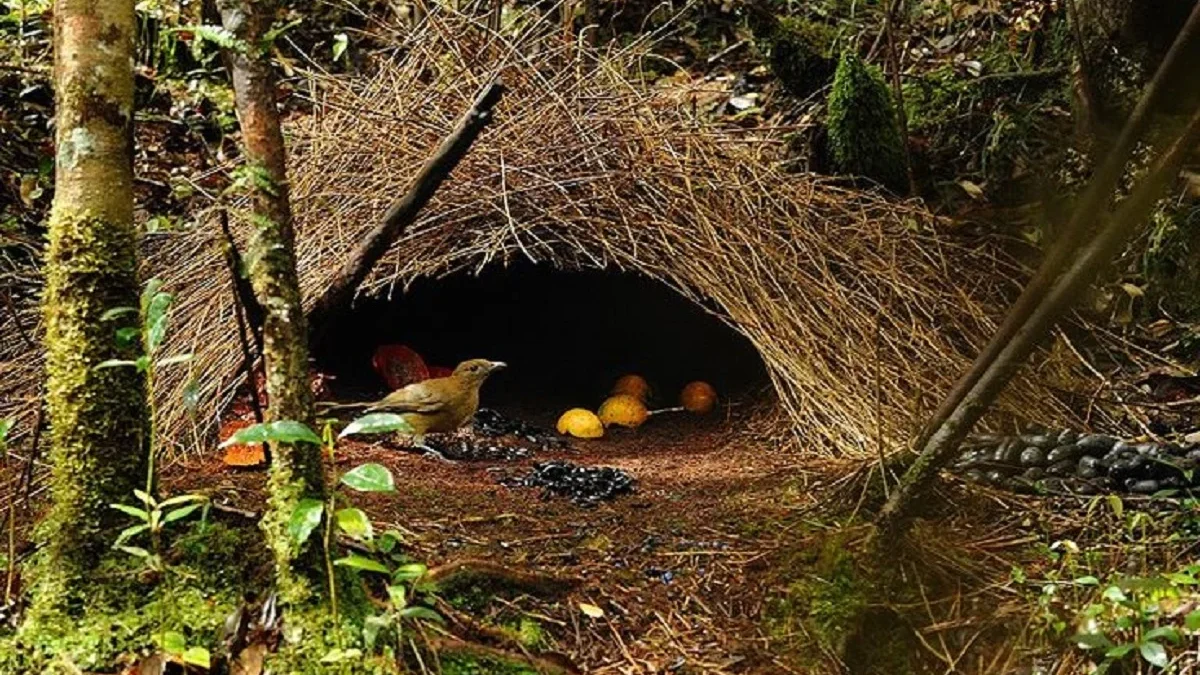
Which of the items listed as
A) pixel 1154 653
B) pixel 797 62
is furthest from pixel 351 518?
pixel 797 62

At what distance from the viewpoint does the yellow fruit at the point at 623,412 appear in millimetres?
3906

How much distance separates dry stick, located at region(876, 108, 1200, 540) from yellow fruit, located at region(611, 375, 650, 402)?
6.36 feet

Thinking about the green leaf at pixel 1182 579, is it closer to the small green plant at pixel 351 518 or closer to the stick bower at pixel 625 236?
the stick bower at pixel 625 236

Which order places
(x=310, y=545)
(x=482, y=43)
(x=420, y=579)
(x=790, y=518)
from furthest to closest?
(x=482, y=43), (x=790, y=518), (x=420, y=579), (x=310, y=545)

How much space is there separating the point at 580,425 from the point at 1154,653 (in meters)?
2.19

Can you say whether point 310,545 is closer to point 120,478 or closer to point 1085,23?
point 120,478

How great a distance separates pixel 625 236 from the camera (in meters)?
3.63

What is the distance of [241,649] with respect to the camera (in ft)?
5.92

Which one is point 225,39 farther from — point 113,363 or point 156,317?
point 113,363

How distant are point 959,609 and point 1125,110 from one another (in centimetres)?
227

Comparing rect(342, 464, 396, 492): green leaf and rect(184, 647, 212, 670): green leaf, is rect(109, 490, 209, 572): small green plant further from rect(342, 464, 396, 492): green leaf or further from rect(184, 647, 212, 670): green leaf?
rect(342, 464, 396, 492): green leaf

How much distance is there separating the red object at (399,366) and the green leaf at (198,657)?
84.8 inches

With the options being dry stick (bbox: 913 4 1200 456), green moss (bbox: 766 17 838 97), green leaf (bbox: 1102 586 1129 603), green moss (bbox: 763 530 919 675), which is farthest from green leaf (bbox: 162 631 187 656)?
green moss (bbox: 766 17 838 97)

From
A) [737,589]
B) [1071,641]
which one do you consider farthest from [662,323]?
[1071,641]
